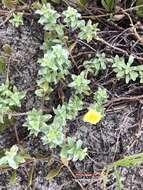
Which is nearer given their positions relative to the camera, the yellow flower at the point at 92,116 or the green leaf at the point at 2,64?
the yellow flower at the point at 92,116

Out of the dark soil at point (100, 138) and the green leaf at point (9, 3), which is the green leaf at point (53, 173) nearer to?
the dark soil at point (100, 138)

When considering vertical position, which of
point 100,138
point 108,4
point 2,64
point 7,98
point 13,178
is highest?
point 108,4

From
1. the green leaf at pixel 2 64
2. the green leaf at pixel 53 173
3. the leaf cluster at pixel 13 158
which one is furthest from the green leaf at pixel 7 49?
the green leaf at pixel 53 173

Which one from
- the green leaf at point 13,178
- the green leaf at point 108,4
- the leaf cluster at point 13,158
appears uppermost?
the green leaf at point 108,4

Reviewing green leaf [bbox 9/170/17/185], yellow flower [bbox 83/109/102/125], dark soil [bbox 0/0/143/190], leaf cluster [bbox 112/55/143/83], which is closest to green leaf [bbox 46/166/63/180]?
dark soil [bbox 0/0/143/190]

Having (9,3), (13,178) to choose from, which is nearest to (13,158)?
(13,178)

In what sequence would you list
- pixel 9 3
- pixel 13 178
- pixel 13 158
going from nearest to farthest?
1. pixel 13 158
2. pixel 13 178
3. pixel 9 3

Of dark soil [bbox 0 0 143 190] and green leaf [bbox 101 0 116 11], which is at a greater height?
green leaf [bbox 101 0 116 11]

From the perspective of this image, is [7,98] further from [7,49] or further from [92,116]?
[92,116]

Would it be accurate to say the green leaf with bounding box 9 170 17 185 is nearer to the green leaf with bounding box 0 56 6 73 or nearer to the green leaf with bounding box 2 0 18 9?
the green leaf with bounding box 0 56 6 73
